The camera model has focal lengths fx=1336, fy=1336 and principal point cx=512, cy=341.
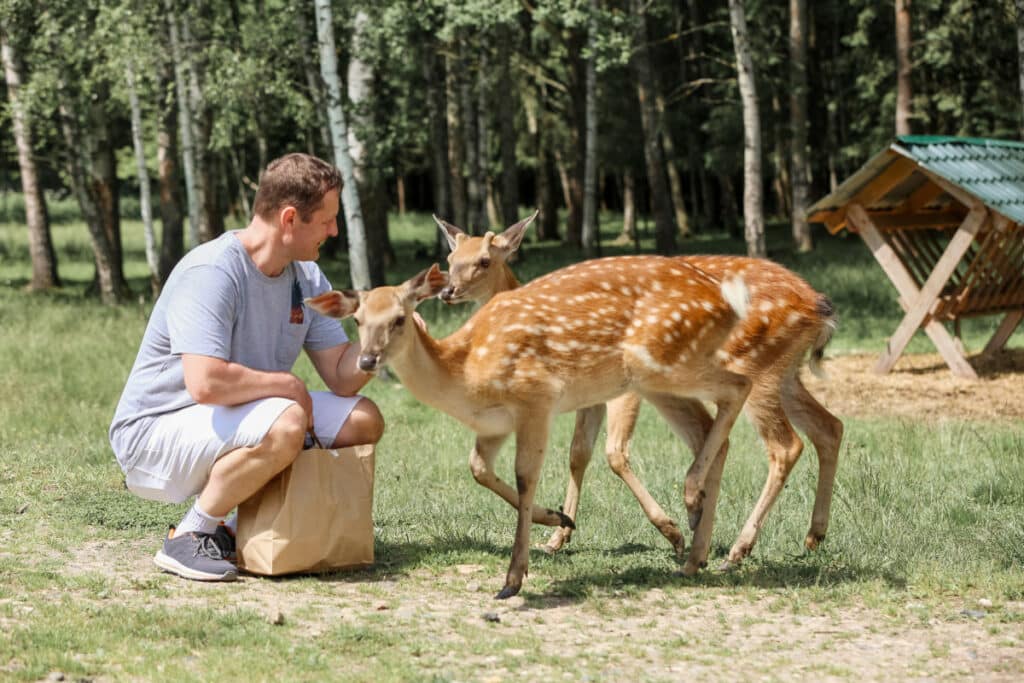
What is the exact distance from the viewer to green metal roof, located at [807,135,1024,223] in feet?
37.8

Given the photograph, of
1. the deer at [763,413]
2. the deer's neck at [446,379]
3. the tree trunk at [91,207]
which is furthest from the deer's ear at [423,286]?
the tree trunk at [91,207]

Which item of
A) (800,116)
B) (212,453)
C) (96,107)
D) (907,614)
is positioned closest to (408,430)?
(212,453)

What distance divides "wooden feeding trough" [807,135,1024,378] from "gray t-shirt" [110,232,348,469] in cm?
Result: 747

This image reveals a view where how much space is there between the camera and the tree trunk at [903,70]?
2174 centimetres

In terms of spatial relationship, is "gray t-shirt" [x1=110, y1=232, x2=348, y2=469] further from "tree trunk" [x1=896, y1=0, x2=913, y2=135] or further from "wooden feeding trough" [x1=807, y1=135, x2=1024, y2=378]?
"tree trunk" [x1=896, y1=0, x2=913, y2=135]

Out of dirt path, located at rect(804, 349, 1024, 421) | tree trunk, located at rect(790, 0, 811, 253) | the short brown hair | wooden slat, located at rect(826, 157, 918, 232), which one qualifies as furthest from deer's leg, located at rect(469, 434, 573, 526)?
tree trunk, located at rect(790, 0, 811, 253)

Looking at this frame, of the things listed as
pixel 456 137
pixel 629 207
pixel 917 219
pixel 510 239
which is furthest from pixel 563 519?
pixel 629 207

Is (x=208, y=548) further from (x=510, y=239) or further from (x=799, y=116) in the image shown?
(x=799, y=116)

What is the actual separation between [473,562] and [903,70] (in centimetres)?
1827

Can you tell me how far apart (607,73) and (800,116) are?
7.10 meters

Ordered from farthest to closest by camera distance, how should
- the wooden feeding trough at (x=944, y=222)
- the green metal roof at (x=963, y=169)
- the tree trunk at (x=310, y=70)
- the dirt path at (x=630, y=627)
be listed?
the tree trunk at (x=310, y=70) < the wooden feeding trough at (x=944, y=222) < the green metal roof at (x=963, y=169) < the dirt path at (x=630, y=627)

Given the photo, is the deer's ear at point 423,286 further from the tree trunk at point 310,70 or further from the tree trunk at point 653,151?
the tree trunk at point 653,151

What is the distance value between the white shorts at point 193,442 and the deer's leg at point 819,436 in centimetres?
244

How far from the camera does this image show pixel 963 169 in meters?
11.9
